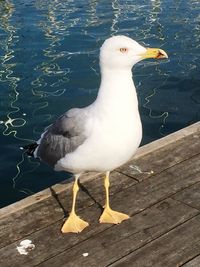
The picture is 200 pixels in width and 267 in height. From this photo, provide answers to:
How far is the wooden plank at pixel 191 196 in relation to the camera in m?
4.59

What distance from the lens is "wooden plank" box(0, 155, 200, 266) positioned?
4.02m

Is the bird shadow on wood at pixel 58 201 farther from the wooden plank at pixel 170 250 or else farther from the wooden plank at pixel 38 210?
the wooden plank at pixel 170 250

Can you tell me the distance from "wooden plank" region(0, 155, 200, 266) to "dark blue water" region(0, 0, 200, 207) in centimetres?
248

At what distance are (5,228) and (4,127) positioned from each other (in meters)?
5.03

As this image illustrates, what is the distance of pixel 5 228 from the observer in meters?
4.36

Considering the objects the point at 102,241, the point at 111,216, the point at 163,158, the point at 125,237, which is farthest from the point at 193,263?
the point at 163,158

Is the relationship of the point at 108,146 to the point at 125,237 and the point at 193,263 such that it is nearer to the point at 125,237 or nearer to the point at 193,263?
the point at 125,237

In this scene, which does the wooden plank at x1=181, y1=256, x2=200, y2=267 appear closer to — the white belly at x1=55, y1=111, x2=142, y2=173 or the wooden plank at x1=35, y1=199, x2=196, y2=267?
the wooden plank at x1=35, y1=199, x2=196, y2=267

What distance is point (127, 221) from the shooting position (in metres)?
4.38

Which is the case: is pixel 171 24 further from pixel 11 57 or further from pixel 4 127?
pixel 4 127

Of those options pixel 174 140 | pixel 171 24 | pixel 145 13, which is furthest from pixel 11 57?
pixel 174 140

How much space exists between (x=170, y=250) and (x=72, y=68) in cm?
955

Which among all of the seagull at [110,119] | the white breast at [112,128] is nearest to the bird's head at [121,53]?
the seagull at [110,119]

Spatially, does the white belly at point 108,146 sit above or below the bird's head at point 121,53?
below
